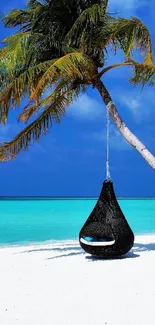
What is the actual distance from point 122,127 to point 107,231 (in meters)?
1.82

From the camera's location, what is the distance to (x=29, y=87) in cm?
852

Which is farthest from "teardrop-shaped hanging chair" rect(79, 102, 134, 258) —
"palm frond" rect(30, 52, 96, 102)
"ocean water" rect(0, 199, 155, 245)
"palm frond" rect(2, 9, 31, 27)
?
"ocean water" rect(0, 199, 155, 245)

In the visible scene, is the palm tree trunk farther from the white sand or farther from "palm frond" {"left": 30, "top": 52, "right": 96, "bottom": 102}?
the white sand

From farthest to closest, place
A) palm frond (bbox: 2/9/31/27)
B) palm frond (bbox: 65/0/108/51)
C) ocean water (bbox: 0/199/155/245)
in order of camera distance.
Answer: ocean water (bbox: 0/199/155/245), palm frond (bbox: 2/9/31/27), palm frond (bbox: 65/0/108/51)

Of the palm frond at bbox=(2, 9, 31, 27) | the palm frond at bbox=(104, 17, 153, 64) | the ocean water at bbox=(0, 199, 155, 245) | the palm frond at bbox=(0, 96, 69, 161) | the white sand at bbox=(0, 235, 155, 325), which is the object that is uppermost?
the palm frond at bbox=(2, 9, 31, 27)

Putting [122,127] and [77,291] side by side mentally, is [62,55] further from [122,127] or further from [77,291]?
[77,291]

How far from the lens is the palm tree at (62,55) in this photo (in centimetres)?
834

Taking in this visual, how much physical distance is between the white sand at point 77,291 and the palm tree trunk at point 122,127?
1669 mm

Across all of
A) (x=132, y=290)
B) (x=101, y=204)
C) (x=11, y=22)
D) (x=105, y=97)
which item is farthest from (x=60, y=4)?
(x=132, y=290)

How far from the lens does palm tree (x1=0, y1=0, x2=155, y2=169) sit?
8336 millimetres

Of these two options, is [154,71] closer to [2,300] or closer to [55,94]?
[55,94]

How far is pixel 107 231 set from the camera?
8.17m

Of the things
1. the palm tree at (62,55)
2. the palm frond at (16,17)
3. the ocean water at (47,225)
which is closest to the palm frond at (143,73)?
the palm tree at (62,55)

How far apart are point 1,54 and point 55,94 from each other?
A: 4.04 feet
